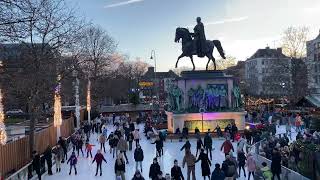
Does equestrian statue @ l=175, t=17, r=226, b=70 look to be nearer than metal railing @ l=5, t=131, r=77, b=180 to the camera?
No

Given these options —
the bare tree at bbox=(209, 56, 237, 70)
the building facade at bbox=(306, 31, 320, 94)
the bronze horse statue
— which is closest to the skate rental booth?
the bronze horse statue

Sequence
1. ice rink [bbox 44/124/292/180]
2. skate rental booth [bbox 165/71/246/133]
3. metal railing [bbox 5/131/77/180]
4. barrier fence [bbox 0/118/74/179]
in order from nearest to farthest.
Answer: metal railing [bbox 5/131/77/180] < barrier fence [bbox 0/118/74/179] < ice rink [bbox 44/124/292/180] < skate rental booth [bbox 165/71/246/133]

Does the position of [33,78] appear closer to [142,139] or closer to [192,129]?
[142,139]

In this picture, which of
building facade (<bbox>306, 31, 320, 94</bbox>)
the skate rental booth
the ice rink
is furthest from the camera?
building facade (<bbox>306, 31, 320, 94</bbox>)

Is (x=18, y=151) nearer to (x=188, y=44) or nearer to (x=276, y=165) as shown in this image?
(x=276, y=165)

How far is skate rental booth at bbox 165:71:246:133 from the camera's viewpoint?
129 ft

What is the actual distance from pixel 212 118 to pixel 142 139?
583 cm

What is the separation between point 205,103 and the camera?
130ft

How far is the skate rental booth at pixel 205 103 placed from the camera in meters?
39.3

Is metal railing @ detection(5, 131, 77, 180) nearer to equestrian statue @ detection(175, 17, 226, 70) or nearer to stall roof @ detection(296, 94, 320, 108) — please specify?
stall roof @ detection(296, 94, 320, 108)

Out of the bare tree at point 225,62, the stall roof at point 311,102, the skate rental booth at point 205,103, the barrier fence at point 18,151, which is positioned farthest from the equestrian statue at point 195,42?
the bare tree at point 225,62

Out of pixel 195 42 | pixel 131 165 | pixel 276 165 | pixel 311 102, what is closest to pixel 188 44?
pixel 195 42

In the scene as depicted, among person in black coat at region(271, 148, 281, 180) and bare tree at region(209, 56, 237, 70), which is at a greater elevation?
bare tree at region(209, 56, 237, 70)

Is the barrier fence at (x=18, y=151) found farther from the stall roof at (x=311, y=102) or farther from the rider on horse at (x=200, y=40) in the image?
the stall roof at (x=311, y=102)
